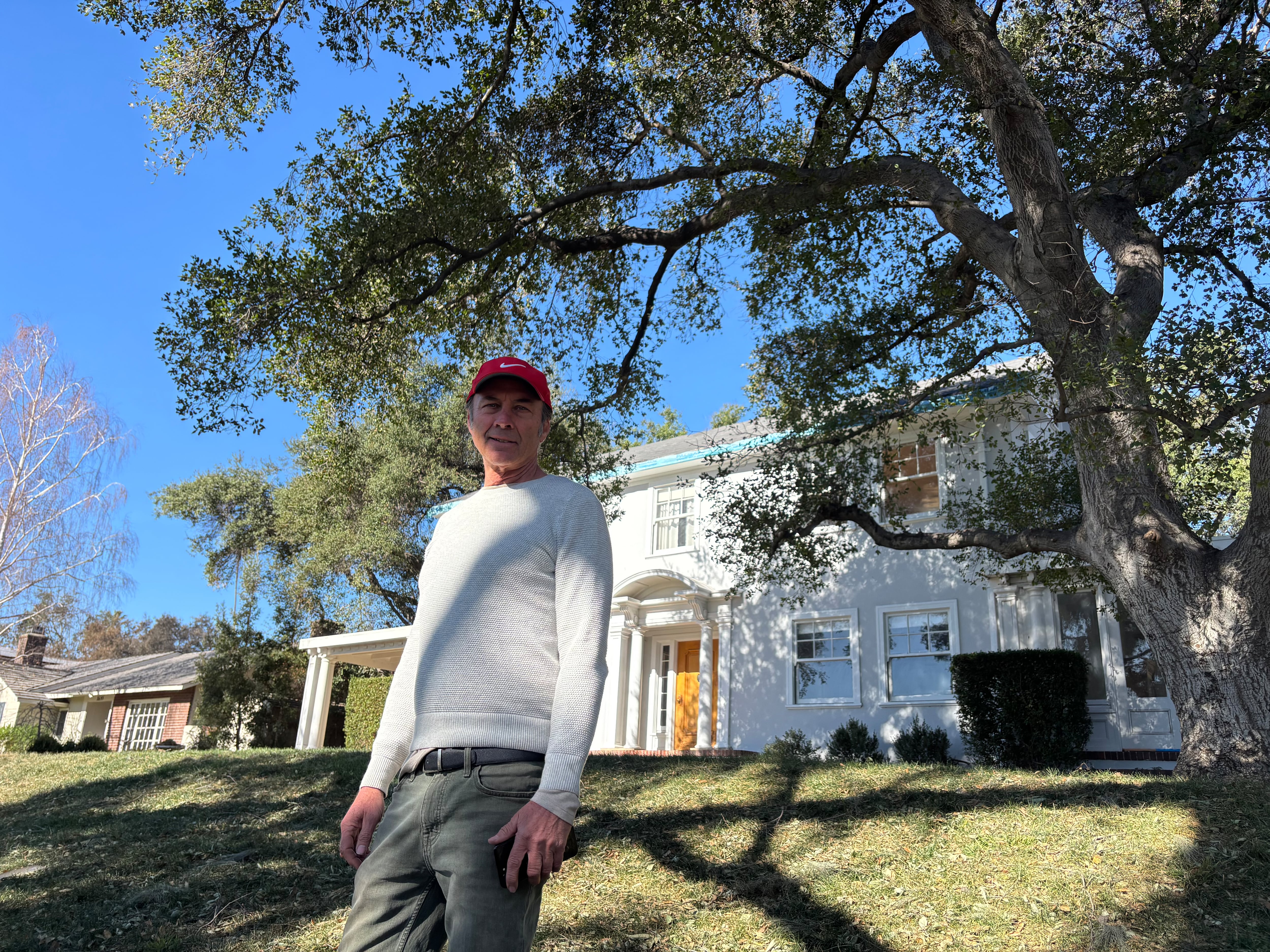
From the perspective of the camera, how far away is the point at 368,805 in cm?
232

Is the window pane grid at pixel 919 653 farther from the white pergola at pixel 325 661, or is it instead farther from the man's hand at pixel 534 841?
the man's hand at pixel 534 841

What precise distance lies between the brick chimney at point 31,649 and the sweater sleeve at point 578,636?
42.7 meters

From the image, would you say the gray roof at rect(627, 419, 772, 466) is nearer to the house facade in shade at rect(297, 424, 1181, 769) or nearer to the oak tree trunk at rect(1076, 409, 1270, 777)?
the house facade in shade at rect(297, 424, 1181, 769)

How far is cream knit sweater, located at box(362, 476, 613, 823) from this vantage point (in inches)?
79.5

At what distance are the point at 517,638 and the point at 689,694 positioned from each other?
55.3 feet

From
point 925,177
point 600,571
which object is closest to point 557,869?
point 600,571

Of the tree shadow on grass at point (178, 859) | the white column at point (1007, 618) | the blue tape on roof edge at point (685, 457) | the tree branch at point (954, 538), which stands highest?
the blue tape on roof edge at point (685, 457)

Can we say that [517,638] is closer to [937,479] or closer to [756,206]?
[756,206]

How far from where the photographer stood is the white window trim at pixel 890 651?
14352mm

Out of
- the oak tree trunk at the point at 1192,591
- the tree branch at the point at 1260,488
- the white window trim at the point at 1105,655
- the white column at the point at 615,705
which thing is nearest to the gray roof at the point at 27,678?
the white column at the point at 615,705

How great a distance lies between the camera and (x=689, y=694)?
18391 mm

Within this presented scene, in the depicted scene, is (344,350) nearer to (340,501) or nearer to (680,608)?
(680,608)

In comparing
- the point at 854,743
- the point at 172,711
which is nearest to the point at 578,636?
the point at 854,743

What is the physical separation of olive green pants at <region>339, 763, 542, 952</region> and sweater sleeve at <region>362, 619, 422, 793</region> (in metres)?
0.28
